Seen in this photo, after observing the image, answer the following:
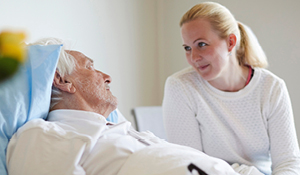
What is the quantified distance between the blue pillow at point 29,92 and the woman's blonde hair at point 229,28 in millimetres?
863

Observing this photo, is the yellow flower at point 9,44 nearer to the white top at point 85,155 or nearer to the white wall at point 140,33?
the white top at point 85,155

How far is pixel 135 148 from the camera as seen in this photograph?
39.1 inches

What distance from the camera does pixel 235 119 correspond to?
172 cm

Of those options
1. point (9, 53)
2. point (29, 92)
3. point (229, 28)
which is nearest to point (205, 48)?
point (229, 28)

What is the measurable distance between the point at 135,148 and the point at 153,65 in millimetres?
2117

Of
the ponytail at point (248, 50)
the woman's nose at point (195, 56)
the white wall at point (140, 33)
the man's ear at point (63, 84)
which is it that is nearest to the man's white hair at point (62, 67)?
the man's ear at point (63, 84)

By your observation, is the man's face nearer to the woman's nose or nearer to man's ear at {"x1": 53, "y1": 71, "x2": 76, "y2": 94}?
man's ear at {"x1": 53, "y1": 71, "x2": 76, "y2": 94}

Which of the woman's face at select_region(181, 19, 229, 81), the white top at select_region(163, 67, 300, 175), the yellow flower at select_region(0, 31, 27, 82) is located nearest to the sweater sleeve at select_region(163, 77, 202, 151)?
the white top at select_region(163, 67, 300, 175)

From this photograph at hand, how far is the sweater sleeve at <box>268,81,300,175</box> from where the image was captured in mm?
1572

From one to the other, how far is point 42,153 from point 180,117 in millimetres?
963

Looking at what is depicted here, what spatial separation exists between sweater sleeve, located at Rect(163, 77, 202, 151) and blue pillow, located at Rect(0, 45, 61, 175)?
0.82 m

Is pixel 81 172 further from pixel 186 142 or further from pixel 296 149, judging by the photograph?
pixel 296 149

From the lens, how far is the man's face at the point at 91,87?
45.1 inches

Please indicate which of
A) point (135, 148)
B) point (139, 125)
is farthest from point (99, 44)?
point (135, 148)
